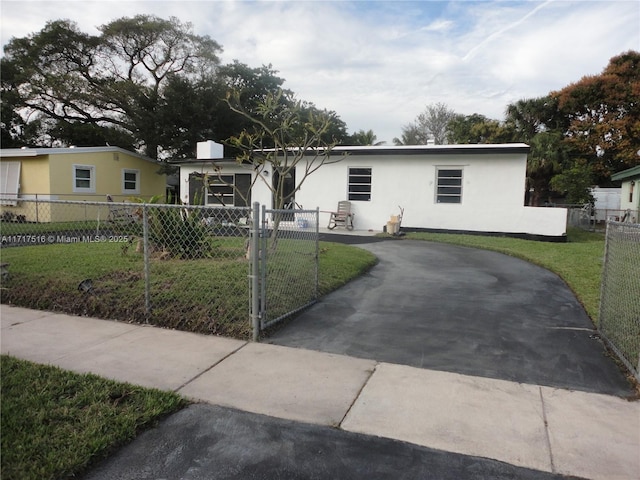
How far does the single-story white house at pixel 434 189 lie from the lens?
14.0 m

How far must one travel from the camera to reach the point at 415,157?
1526cm

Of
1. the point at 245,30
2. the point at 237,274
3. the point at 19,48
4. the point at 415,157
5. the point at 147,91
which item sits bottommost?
the point at 237,274

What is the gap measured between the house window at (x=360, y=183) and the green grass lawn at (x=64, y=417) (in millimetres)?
13437

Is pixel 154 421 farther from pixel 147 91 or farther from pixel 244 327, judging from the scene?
pixel 147 91

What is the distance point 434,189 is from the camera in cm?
1515

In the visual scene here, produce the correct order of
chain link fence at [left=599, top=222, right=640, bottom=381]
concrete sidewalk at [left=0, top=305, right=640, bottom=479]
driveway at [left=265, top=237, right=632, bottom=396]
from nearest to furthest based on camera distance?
concrete sidewalk at [left=0, top=305, right=640, bottom=479] < driveway at [left=265, top=237, right=632, bottom=396] < chain link fence at [left=599, top=222, right=640, bottom=381]

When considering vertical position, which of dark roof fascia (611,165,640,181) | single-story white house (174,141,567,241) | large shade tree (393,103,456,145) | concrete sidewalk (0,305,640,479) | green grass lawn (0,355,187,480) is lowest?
concrete sidewalk (0,305,640,479)

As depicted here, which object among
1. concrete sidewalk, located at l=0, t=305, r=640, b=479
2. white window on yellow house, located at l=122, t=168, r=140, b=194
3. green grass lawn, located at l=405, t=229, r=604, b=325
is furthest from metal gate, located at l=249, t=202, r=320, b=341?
white window on yellow house, located at l=122, t=168, r=140, b=194

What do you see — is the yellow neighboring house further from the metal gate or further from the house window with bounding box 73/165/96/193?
the metal gate

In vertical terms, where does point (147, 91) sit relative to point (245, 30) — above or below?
above

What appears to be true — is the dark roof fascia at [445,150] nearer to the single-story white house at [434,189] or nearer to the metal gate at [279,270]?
the single-story white house at [434,189]

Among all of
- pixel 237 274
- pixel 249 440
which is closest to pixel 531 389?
pixel 249 440

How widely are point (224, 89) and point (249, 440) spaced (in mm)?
27669

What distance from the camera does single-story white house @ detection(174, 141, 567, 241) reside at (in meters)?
14.0
